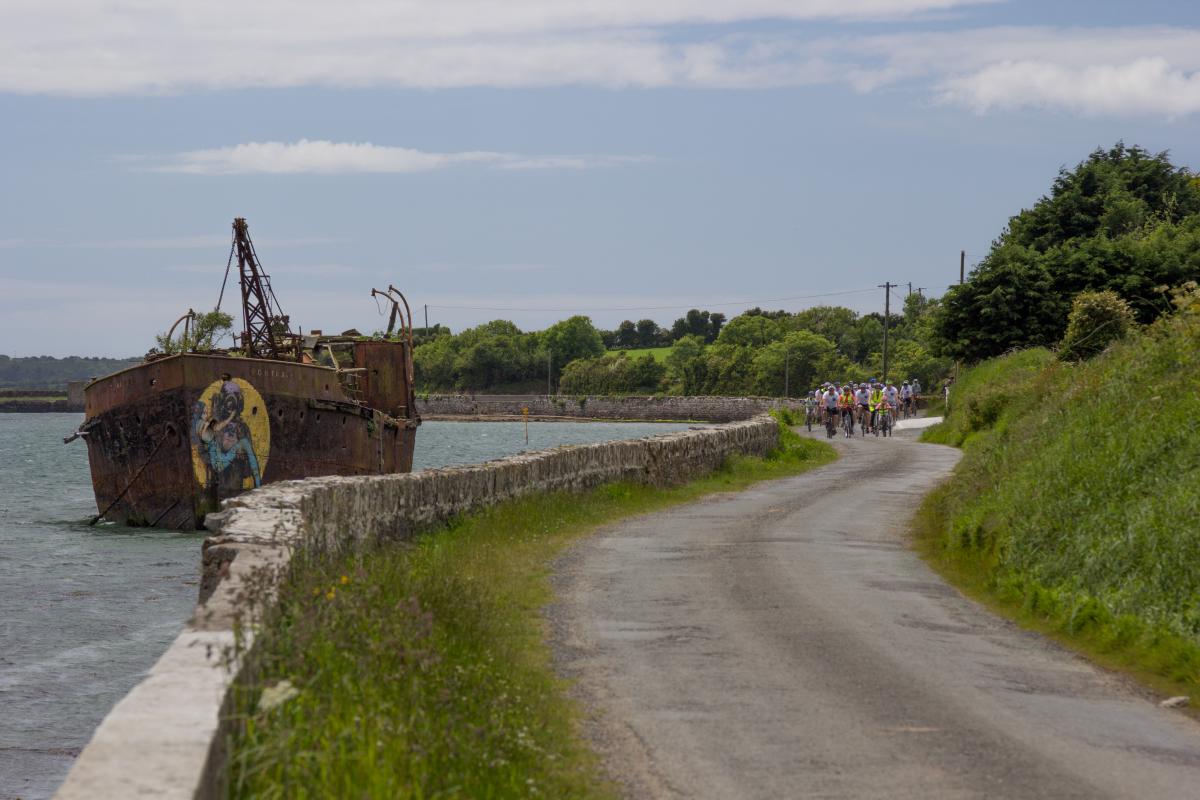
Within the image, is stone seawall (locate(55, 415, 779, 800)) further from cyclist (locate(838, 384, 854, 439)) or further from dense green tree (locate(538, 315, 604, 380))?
dense green tree (locate(538, 315, 604, 380))

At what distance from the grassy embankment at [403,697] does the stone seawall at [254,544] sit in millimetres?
248

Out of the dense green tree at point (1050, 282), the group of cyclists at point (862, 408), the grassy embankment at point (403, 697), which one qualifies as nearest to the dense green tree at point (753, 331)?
the dense green tree at point (1050, 282)

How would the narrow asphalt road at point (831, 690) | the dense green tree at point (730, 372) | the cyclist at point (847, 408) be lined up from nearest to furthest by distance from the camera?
the narrow asphalt road at point (831, 690), the cyclist at point (847, 408), the dense green tree at point (730, 372)

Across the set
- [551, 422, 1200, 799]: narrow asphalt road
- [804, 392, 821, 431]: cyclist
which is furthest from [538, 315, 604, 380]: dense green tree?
[551, 422, 1200, 799]: narrow asphalt road

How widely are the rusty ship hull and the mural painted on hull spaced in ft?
0.08

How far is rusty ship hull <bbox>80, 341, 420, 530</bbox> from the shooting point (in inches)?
1373

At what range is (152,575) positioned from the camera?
2662 cm

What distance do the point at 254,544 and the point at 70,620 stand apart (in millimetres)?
13135

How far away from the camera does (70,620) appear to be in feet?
70.7

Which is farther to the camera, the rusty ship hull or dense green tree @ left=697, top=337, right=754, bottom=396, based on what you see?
dense green tree @ left=697, top=337, right=754, bottom=396

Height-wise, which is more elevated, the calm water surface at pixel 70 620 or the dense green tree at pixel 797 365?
the dense green tree at pixel 797 365

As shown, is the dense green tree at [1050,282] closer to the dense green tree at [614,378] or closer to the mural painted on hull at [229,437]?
the mural painted on hull at [229,437]

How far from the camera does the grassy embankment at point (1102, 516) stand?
10953mm

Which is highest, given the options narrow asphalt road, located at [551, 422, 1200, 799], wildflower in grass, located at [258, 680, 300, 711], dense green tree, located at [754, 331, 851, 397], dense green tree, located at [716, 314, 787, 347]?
dense green tree, located at [716, 314, 787, 347]
